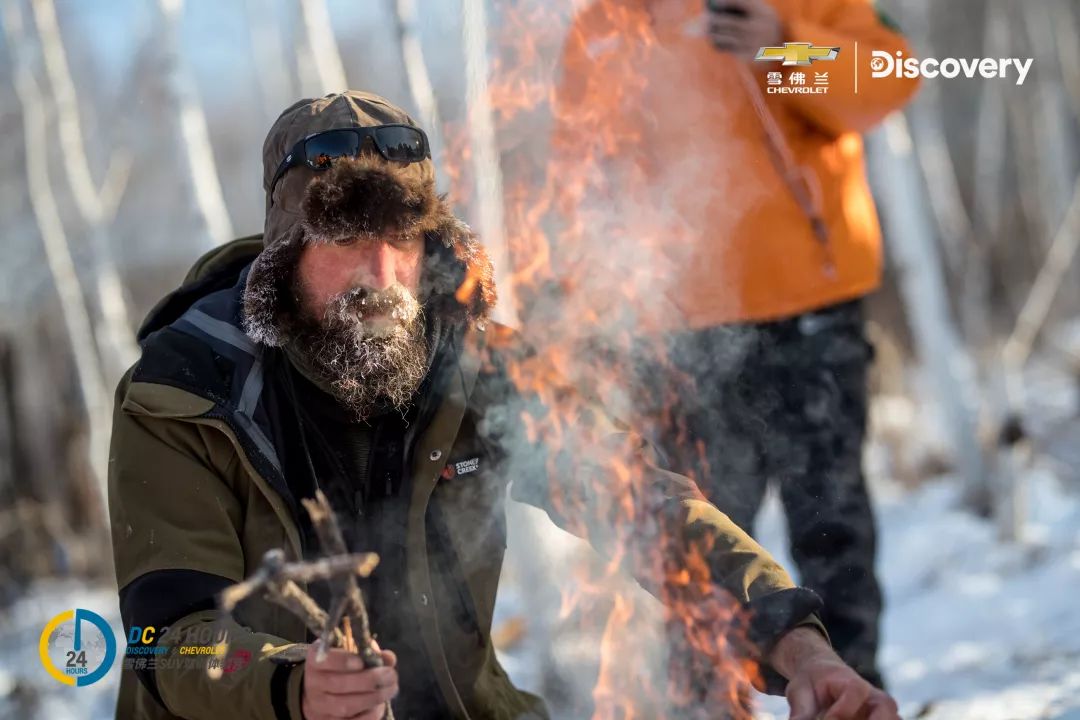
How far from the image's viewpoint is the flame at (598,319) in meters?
1.87

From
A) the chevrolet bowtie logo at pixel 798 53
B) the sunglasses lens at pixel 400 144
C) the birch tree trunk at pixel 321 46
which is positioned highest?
the birch tree trunk at pixel 321 46

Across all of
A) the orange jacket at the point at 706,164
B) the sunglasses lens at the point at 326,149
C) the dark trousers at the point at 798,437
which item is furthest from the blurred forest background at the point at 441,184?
the sunglasses lens at the point at 326,149

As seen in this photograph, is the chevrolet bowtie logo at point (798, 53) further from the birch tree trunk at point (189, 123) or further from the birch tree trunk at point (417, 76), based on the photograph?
the birch tree trunk at point (189, 123)

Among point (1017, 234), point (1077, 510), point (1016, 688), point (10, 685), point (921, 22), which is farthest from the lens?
point (1017, 234)

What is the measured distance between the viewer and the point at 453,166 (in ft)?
9.43

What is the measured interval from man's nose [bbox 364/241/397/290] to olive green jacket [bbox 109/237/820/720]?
20 centimetres

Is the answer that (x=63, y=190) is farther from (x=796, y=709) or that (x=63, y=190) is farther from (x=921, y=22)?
(x=796, y=709)

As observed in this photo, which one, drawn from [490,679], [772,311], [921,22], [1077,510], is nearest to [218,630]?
[490,679]

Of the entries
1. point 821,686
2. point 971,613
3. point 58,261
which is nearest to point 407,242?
point 821,686

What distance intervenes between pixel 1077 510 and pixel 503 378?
138 inches

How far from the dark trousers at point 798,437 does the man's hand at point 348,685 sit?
1.18 meters

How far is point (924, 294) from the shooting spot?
4609mm

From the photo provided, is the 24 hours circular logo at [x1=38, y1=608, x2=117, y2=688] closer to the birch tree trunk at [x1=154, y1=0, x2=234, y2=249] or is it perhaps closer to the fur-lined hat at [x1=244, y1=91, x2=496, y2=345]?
the fur-lined hat at [x1=244, y1=91, x2=496, y2=345]

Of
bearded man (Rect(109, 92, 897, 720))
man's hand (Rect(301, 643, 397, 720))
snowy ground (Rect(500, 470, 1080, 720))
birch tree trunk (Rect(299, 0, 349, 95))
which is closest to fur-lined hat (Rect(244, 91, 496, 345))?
bearded man (Rect(109, 92, 897, 720))
